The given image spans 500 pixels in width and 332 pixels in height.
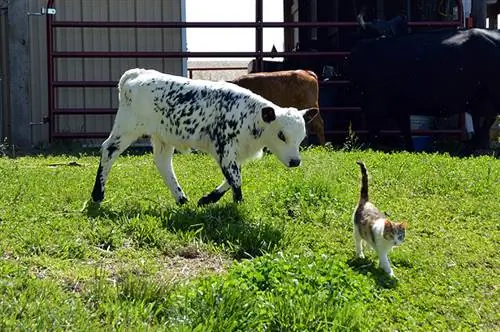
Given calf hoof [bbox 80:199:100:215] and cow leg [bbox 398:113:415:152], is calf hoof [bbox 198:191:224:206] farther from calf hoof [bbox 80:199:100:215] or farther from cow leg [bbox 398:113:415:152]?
cow leg [bbox 398:113:415:152]

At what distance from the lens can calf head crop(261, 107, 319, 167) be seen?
23.5ft

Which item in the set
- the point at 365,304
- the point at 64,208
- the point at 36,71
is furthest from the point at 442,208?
the point at 36,71

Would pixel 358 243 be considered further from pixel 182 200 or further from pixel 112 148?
pixel 112 148

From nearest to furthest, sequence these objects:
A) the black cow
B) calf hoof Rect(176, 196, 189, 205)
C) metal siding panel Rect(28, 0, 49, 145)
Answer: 1. calf hoof Rect(176, 196, 189, 205)
2. the black cow
3. metal siding panel Rect(28, 0, 49, 145)

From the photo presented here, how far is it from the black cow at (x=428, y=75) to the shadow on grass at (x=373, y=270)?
7039 millimetres

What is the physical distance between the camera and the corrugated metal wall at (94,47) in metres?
13.7

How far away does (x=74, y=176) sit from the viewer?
8812mm

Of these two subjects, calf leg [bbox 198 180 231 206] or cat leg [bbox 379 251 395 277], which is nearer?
cat leg [bbox 379 251 395 277]

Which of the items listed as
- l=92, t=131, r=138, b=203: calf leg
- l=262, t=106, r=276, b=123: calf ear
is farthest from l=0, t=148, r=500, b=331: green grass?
l=262, t=106, r=276, b=123: calf ear

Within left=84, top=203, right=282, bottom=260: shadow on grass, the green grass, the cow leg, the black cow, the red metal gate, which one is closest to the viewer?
the green grass

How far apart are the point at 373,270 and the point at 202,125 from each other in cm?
212

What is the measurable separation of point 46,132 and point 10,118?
717 mm

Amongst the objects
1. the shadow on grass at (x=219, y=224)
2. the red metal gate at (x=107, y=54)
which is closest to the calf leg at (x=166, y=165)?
the shadow on grass at (x=219, y=224)

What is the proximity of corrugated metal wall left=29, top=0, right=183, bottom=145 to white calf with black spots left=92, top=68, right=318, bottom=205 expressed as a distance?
6.35 metres
